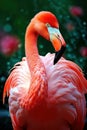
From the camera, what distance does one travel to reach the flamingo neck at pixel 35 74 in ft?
6.06

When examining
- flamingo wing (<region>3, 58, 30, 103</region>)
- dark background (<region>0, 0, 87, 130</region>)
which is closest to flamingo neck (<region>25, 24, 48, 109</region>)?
flamingo wing (<region>3, 58, 30, 103</region>)

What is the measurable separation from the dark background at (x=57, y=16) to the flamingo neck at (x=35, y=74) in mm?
529

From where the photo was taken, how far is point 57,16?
8.11 ft

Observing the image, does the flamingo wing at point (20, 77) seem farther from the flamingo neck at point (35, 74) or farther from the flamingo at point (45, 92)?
the flamingo neck at point (35, 74)

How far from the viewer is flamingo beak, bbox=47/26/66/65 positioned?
5.71 feet

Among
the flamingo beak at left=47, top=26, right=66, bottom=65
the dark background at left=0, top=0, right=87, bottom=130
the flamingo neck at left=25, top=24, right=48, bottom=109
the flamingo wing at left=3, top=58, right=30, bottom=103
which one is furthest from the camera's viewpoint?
the dark background at left=0, top=0, right=87, bottom=130

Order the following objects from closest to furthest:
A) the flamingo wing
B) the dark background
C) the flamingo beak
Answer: the flamingo beak → the flamingo wing → the dark background

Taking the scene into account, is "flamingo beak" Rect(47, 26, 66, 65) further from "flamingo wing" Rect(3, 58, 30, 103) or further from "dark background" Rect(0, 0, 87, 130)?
"dark background" Rect(0, 0, 87, 130)

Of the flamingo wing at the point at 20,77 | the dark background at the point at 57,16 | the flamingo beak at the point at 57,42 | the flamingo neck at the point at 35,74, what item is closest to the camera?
the flamingo beak at the point at 57,42

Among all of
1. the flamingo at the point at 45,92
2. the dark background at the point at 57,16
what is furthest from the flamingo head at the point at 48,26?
the dark background at the point at 57,16

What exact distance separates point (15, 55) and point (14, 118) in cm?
59

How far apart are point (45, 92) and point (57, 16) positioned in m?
0.78

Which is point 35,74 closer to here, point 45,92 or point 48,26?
point 45,92

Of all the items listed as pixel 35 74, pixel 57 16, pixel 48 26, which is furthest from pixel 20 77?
pixel 57 16
